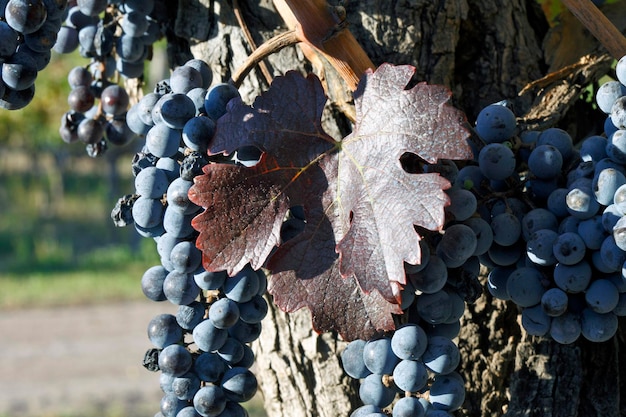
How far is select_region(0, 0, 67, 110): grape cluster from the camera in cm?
91

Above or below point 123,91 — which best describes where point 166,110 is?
above

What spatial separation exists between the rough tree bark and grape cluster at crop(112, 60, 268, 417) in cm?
24

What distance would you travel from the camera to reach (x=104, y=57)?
126 centimetres

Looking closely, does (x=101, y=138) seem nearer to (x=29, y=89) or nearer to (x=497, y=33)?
(x=29, y=89)

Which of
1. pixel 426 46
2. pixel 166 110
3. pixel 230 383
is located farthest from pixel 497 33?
pixel 230 383

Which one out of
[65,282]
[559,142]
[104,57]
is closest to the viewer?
[559,142]

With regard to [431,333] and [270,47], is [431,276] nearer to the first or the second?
[431,333]

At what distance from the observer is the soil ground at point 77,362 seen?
239 inches

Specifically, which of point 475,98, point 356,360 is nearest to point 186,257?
point 356,360

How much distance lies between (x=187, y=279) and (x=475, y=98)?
22.8 inches

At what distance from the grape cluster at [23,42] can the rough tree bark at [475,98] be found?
0.99ft

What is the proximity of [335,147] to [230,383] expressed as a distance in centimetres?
31

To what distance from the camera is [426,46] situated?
1183 mm

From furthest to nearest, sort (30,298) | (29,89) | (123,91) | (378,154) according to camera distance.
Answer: (30,298) < (123,91) < (29,89) < (378,154)
